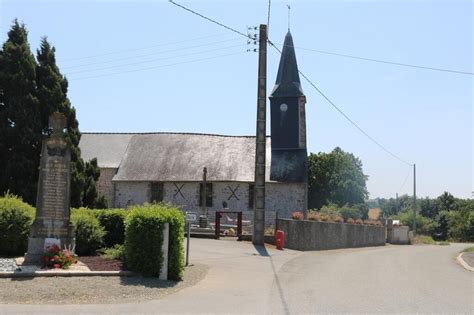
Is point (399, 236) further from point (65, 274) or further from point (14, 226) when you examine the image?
point (65, 274)

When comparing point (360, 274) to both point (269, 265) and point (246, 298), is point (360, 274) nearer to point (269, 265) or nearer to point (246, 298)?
point (269, 265)

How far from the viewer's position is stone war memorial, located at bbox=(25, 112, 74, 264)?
13.5m

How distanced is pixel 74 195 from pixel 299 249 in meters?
10.1

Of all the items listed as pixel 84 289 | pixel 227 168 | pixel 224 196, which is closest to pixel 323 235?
pixel 224 196

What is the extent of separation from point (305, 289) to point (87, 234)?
663 centimetres

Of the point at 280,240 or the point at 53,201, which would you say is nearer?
the point at 53,201

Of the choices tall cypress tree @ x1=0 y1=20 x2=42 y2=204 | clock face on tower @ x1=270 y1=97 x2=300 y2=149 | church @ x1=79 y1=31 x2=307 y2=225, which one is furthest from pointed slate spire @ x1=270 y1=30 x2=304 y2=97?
tall cypress tree @ x1=0 y1=20 x2=42 y2=204

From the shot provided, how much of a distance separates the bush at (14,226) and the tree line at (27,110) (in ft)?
22.5

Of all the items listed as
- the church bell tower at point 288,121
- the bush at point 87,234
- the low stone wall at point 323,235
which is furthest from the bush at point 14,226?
the church bell tower at point 288,121

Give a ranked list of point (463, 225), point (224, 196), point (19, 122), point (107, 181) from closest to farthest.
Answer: point (19, 122) → point (224, 196) → point (107, 181) → point (463, 225)

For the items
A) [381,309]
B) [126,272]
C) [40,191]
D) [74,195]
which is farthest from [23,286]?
[74,195]

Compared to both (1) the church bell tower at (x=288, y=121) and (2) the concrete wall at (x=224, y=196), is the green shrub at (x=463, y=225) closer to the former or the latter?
(1) the church bell tower at (x=288, y=121)

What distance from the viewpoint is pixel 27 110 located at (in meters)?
22.4

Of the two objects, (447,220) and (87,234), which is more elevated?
(87,234)
